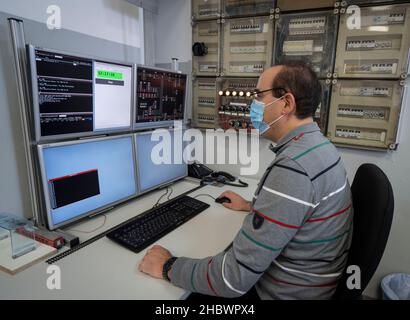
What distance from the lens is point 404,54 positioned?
143 cm

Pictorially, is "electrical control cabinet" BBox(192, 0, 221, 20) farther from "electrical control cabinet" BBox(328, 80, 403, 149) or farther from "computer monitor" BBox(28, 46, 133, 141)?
"electrical control cabinet" BBox(328, 80, 403, 149)

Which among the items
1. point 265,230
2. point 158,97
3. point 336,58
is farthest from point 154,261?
point 336,58

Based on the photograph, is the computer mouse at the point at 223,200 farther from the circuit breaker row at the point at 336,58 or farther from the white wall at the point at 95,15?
the white wall at the point at 95,15

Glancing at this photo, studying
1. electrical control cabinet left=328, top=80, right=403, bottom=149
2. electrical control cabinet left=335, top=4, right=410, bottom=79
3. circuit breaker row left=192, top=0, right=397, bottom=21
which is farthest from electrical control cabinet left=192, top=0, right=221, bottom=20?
electrical control cabinet left=328, top=80, right=403, bottom=149

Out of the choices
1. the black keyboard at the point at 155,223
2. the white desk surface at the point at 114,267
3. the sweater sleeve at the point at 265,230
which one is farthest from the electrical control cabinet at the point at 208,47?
the sweater sleeve at the point at 265,230

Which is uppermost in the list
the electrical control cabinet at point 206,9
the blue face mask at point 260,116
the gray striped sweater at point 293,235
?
the electrical control cabinet at point 206,9

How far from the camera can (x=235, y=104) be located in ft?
6.25

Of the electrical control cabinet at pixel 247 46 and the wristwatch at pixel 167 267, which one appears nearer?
the wristwatch at pixel 167 267

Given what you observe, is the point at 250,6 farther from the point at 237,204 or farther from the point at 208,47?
the point at 237,204

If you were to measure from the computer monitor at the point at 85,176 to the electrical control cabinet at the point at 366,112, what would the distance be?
1.25 m

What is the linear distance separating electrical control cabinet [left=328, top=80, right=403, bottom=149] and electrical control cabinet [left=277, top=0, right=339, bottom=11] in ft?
1.46

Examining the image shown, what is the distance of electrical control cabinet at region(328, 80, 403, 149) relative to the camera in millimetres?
1517

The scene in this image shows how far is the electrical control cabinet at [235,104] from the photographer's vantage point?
1865 mm
